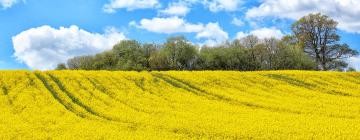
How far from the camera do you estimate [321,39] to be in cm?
10012

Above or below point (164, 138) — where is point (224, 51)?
above

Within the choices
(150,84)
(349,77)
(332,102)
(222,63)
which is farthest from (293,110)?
(222,63)

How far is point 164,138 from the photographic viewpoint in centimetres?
2752

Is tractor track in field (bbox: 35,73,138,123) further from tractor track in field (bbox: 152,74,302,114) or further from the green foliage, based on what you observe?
the green foliage

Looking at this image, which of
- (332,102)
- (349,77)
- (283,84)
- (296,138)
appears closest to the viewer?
(296,138)

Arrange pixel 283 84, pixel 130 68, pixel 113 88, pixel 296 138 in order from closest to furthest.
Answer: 1. pixel 296 138
2. pixel 113 88
3. pixel 283 84
4. pixel 130 68

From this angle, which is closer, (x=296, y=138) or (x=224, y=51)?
(x=296, y=138)

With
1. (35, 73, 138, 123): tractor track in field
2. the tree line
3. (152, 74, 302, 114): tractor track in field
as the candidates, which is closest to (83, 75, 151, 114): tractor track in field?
(35, 73, 138, 123): tractor track in field

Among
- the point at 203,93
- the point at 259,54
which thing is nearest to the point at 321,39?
the point at 259,54

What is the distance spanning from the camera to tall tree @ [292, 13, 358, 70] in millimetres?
99625

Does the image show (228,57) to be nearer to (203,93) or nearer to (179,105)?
(203,93)

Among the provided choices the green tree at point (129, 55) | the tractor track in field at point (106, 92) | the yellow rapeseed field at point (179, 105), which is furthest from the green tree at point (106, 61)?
the tractor track in field at point (106, 92)

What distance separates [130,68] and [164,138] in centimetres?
7006

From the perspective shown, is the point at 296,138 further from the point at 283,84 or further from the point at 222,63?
the point at 222,63
